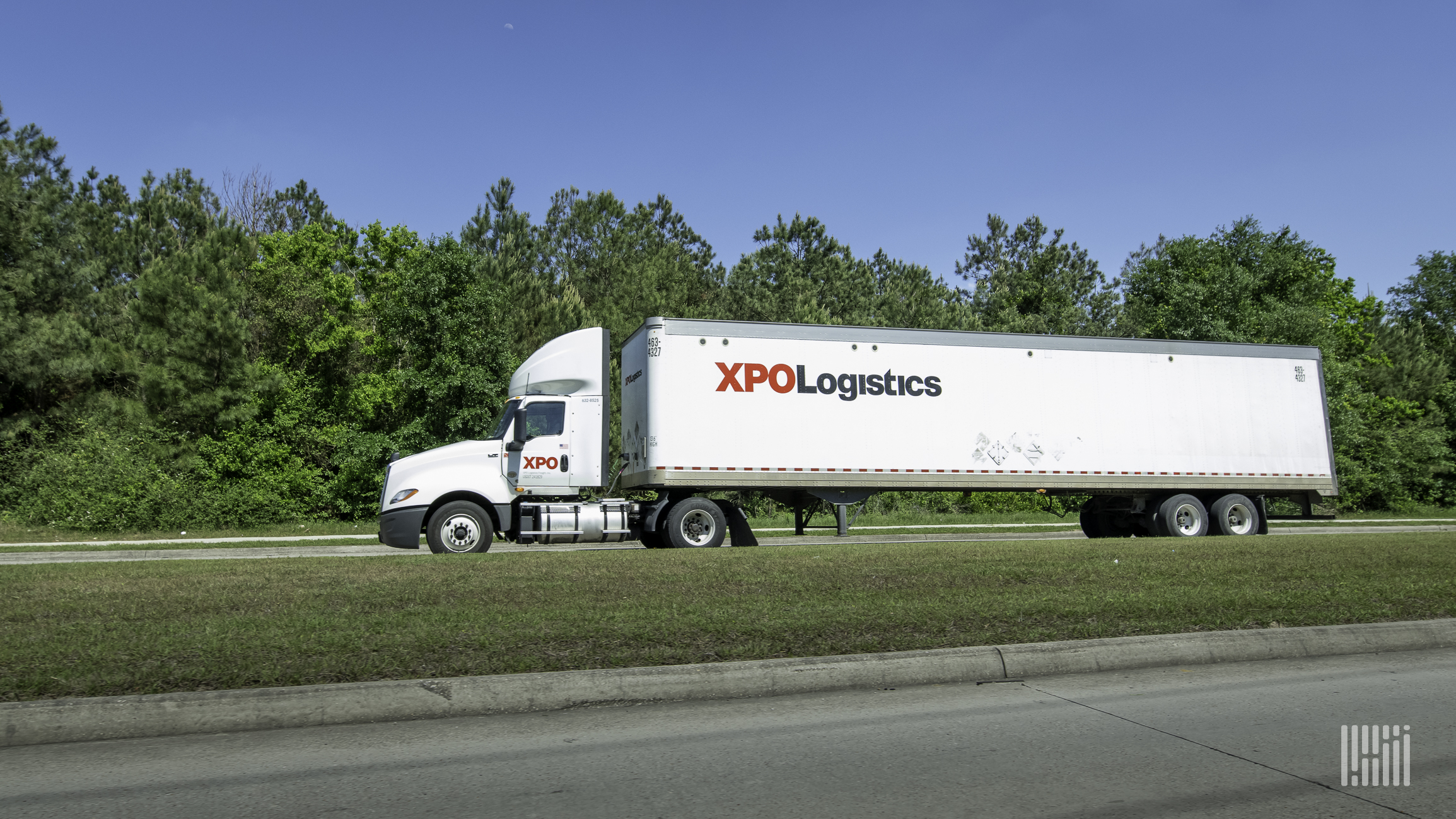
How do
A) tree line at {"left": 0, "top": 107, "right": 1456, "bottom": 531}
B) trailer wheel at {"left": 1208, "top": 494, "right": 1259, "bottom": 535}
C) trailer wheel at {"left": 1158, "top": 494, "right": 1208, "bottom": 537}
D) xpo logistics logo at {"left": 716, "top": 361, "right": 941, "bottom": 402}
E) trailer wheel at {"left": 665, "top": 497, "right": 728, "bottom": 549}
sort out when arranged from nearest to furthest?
trailer wheel at {"left": 665, "top": 497, "right": 728, "bottom": 549} → xpo logistics logo at {"left": 716, "top": 361, "right": 941, "bottom": 402} → trailer wheel at {"left": 1158, "top": 494, "right": 1208, "bottom": 537} → trailer wheel at {"left": 1208, "top": 494, "right": 1259, "bottom": 535} → tree line at {"left": 0, "top": 107, "right": 1456, "bottom": 531}

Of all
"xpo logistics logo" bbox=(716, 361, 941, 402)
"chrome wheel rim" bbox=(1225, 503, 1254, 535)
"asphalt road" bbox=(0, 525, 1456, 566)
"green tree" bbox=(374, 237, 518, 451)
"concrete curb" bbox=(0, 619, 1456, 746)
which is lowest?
"concrete curb" bbox=(0, 619, 1456, 746)

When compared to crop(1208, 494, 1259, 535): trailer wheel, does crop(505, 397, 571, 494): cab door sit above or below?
above

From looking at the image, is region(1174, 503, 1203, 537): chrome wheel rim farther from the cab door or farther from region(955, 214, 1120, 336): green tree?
region(955, 214, 1120, 336): green tree

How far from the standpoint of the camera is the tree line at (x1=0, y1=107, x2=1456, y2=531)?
27.7m

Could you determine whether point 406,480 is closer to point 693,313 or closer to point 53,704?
point 53,704

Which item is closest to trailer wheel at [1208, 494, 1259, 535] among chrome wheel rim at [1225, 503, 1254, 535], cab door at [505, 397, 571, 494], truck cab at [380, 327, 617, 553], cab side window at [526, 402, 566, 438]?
chrome wheel rim at [1225, 503, 1254, 535]

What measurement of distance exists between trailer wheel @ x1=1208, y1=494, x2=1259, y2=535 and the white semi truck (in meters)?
0.04

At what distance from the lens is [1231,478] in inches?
746

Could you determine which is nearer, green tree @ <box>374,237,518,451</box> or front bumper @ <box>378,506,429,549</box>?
front bumper @ <box>378,506,429,549</box>

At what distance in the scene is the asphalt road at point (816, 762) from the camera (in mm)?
3795

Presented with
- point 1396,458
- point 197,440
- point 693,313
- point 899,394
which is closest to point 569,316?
point 693,313

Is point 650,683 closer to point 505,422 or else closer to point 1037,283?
point 505,422

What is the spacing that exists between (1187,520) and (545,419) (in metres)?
12.5

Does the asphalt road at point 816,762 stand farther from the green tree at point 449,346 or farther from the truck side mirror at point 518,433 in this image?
the green tree at point 449,346
